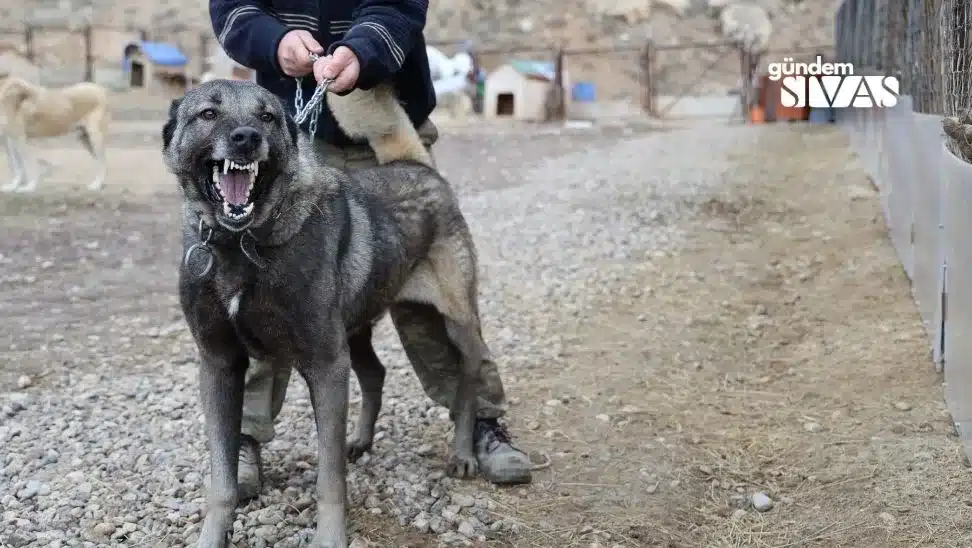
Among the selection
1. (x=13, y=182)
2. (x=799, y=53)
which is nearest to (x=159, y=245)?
(x=13, y=182)

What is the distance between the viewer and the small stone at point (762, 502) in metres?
3.24

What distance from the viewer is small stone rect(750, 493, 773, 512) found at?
3236 millimetres

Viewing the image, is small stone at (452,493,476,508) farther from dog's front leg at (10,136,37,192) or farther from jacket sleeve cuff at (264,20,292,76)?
dog's front leg at (10,136,37,192)

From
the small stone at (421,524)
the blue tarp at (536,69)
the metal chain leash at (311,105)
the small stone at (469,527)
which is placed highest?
the blue tarp at (536,69)

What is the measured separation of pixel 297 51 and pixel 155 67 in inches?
835

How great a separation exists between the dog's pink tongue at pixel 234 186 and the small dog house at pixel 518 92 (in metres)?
19.5

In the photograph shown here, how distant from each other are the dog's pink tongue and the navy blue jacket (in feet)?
1.71

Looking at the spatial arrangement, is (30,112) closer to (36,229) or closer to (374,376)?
(36,229)

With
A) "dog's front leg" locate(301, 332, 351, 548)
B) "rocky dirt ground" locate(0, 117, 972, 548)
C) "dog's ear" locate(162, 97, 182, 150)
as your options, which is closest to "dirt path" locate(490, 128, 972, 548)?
"rocky dirt ground" locate(0, 117, 972, 548)

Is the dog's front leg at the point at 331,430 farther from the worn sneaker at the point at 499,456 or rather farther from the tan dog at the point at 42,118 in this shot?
the tan dog at the point at 42,118

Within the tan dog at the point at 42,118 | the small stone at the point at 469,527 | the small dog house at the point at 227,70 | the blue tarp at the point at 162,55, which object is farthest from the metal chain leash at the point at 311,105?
the blue tarp at the point at 162,55

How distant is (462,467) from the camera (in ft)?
11.5

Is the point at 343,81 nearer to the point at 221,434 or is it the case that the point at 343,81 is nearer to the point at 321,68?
the point at 321,68
